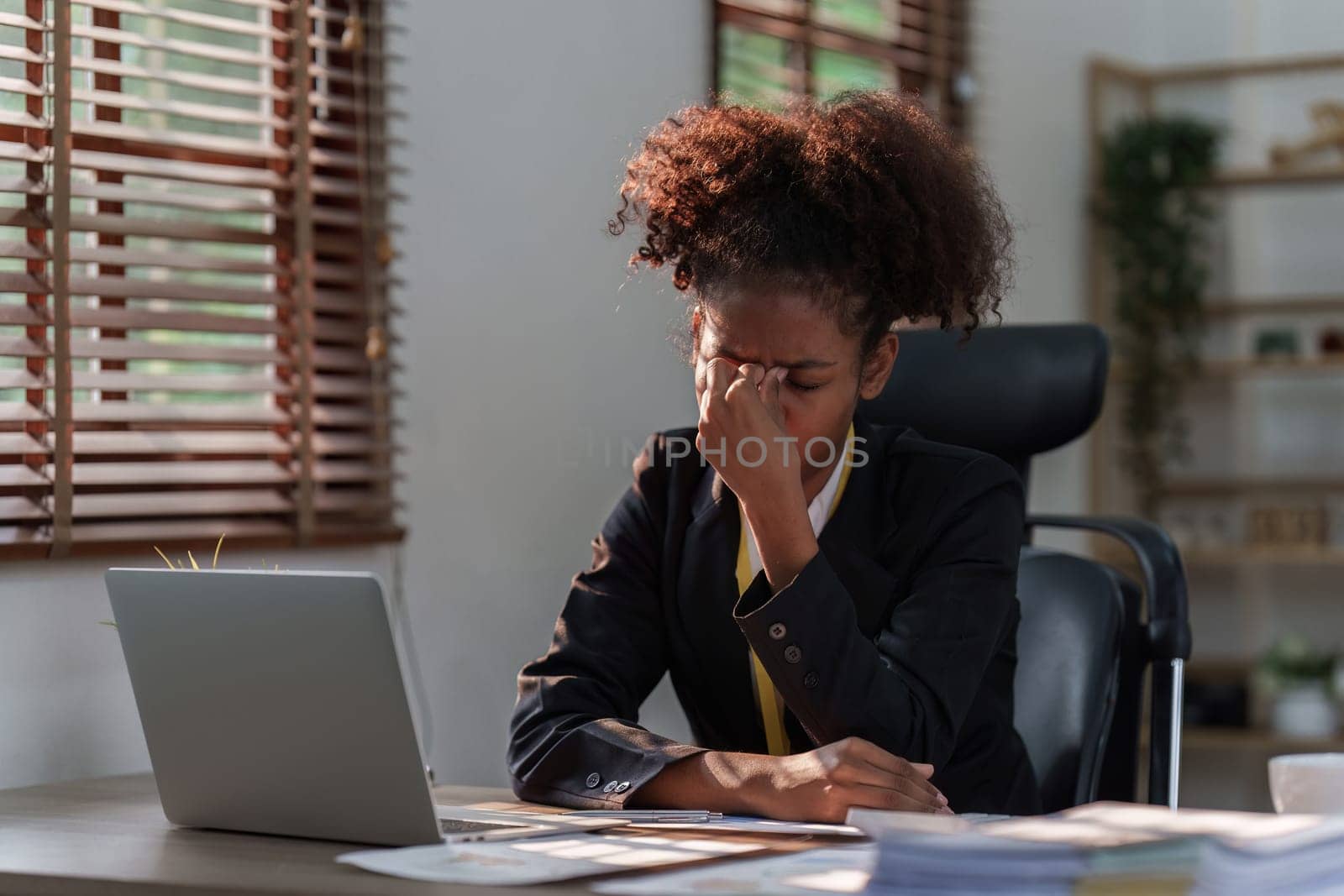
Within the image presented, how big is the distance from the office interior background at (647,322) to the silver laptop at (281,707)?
0.60 meters

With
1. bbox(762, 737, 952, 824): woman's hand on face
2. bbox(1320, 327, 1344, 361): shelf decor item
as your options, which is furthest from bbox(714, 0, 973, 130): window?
bbox(762, 737, 952, 824): woman's hand on face

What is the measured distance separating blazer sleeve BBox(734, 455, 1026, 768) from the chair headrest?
0.22 metres

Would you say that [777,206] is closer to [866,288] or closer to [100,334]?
[866,288]

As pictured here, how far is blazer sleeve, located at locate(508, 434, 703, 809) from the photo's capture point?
4.52 feet

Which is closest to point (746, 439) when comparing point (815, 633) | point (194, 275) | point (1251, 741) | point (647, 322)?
point (815, 633)

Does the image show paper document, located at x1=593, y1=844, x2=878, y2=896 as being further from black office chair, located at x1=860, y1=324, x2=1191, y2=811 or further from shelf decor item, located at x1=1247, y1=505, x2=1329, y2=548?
shelf decor item, located at x1=1247, y1=505, x2=1329, y2=548

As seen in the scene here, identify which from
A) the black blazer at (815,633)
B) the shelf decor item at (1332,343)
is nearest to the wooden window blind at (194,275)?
the black blazer at (815,633)

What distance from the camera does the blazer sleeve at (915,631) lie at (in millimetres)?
1352

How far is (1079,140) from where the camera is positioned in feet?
14.1

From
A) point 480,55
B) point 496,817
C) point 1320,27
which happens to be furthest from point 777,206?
point 1320,27

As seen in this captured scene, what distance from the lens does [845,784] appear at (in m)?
1.22

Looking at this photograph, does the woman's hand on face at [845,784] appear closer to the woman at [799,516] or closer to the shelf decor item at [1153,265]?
the woman at [799,516]

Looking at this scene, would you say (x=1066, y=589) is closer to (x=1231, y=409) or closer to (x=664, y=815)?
(x=664, y=815)

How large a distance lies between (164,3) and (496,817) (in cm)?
129
